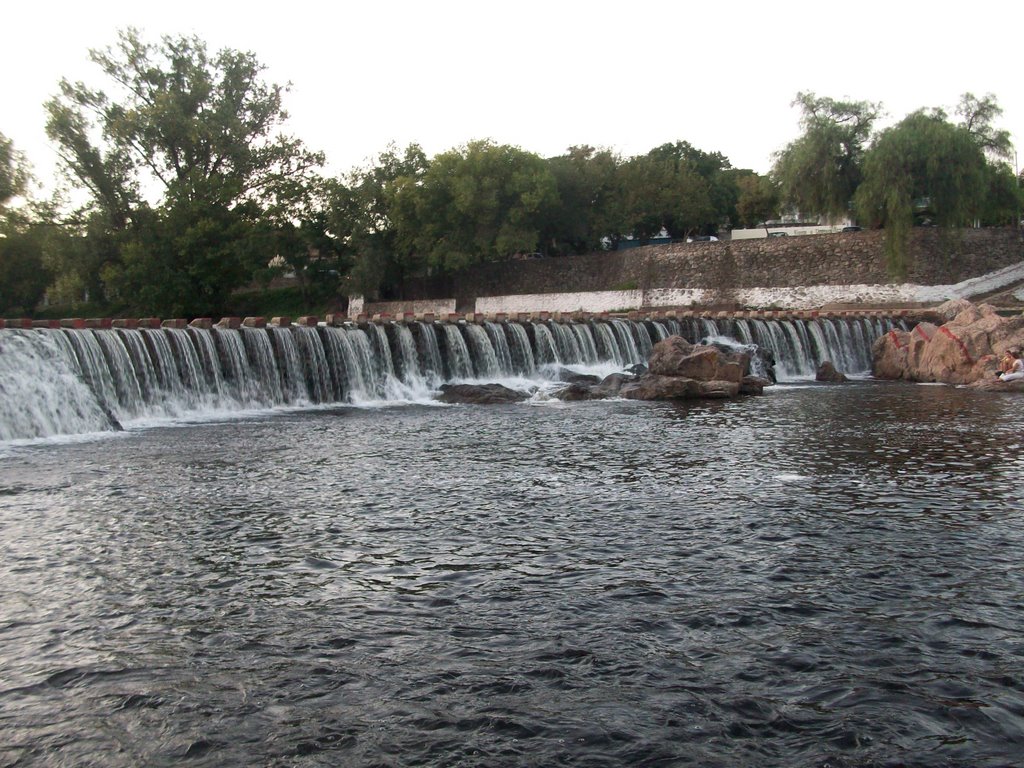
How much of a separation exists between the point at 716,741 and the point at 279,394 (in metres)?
17.1

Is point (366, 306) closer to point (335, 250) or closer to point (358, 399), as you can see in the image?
point (335, 250)

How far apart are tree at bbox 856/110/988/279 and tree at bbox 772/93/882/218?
5.88 feet

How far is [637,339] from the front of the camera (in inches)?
1065

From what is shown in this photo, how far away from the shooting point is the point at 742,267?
149ft

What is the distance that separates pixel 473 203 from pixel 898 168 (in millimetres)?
21293

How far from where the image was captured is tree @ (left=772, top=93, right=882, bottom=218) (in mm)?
40469

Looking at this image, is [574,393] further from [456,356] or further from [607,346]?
[607,346]

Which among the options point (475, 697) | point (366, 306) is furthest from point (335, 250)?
point (475, 697)

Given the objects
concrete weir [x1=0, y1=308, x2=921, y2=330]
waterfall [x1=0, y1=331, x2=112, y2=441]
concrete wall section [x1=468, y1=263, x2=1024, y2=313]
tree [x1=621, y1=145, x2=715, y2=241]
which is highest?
tree [x1=621, y1=145, x2=715, y2=241]

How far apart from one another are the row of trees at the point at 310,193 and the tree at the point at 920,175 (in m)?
0.08

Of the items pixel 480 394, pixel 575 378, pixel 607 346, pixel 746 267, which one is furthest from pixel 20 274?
pixel 480 394

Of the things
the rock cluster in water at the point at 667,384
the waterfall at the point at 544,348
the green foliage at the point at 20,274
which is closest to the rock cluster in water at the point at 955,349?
the rock cluster in water at the point at 667,384

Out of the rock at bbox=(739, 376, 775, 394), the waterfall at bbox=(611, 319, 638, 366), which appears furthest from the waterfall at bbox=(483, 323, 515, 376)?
the rock at bbox=(739, 376, 775, 394)

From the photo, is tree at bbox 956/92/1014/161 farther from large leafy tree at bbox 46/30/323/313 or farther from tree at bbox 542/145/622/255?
large leafy tree at bbox 46/30/323/313
